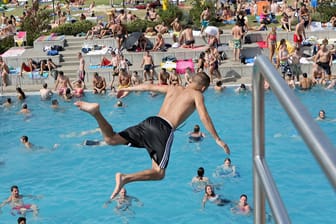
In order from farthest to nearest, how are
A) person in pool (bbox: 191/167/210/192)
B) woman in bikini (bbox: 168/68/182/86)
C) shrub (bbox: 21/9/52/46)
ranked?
1. shrub (bbox: 21/9/52/46)
2. woman in bikini (bbox: 168/68/182/86)
3. person in pool (bbox: 191/167/210/192)

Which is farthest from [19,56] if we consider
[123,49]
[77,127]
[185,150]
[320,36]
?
[320,36]

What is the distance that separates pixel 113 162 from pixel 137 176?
29.6ft

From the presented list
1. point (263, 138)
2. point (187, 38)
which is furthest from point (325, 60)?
point (263, 138)

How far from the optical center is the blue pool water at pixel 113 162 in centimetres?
1159

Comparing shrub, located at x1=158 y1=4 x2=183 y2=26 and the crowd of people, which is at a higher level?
shrub, located at x1=158 y1=4 x2=183 y2=26

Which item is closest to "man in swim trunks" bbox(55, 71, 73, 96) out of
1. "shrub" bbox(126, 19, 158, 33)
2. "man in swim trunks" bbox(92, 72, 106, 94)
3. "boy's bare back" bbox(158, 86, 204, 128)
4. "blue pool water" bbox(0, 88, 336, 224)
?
"blue pool water" bbox(0, 88, 336, 224)

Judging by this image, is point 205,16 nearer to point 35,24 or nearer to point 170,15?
point 170,15

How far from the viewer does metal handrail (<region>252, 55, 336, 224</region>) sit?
0.93 meters

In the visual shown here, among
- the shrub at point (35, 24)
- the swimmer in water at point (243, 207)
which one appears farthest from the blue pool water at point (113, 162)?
the shrub at point (35, 24)

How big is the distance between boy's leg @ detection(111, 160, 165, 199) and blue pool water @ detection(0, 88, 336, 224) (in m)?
3.13

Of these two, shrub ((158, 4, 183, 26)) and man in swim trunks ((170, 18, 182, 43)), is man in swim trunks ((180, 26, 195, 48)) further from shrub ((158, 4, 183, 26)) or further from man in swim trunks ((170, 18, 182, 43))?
shrub ((158, 4, 183, 26))

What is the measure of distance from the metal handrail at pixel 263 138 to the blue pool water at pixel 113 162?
22.1 ft

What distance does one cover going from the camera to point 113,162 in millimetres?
14445

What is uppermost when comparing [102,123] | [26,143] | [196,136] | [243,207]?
[102,123]
